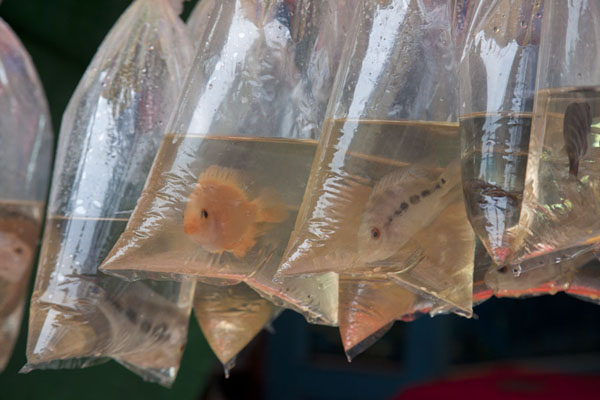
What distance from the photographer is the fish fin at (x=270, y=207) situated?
22.0 inches

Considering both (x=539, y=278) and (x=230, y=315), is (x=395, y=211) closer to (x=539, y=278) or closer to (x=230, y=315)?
(x=539, y=278)

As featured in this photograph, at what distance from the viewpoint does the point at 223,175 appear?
555 mm

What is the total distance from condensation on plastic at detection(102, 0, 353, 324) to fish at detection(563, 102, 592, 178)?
211 millimetres

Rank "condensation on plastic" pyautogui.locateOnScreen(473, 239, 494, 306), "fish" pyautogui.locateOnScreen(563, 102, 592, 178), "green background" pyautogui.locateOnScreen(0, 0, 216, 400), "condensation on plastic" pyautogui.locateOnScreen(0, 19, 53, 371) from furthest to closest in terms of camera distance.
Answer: "green background" pyautogui.locateOnScreen(0, 0, 216, 400), "condensation on plastic" pyautogui.locateOnScreen(0, 19, 53, 371), "condensation on plastic" pyautogui.locateOnScreen(473, 239, 494, 306), "fish" pyautogui.locateOnScreen(563, 102, 592, 178)

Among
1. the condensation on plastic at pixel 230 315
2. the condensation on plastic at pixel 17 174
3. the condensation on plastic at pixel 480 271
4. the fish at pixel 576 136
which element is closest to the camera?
the fish at pixel 576 136

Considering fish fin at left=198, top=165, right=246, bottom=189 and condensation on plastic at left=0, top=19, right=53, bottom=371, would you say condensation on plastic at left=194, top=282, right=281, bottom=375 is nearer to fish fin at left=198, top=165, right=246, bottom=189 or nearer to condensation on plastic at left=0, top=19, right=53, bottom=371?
fish fin at left=198, top=165, right=246, bottom=189

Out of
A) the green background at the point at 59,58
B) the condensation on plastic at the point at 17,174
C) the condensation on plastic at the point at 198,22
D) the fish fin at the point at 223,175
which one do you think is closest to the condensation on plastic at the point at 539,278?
the fish fin at the point at 223,175

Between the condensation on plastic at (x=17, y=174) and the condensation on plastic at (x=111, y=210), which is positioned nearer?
the condensation on plastic at (x=111, y=210)

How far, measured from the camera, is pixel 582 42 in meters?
0.50

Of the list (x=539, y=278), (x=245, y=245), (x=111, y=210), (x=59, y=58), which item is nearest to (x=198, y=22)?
(x=111, y=210)

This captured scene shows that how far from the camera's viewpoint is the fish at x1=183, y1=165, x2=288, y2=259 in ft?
1.80

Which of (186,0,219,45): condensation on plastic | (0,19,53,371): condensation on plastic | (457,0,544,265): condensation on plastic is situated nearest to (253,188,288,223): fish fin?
(457,0,544,265): condensation on plastic

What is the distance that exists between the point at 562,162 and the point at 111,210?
440 millimetres

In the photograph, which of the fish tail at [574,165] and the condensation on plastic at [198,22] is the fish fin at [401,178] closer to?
the fish tail at [574,165]
